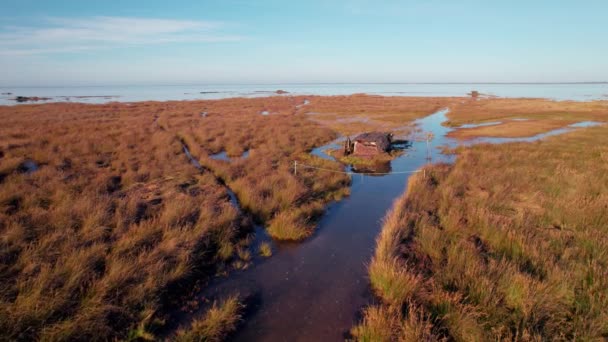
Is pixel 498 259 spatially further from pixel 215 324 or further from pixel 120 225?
pixel 120 225

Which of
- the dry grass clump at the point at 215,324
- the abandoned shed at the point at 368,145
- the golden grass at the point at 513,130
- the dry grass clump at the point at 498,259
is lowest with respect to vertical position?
the dry grass clump at the point at 215,324

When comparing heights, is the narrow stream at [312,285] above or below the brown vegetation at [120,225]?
below

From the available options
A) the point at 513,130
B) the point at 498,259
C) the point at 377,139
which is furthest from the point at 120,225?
the point at 513,130

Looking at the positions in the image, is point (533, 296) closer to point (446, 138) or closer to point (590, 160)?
point (590, 160)

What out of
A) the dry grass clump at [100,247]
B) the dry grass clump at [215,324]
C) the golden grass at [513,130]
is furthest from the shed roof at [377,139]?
the dry grass clump at [215,324]

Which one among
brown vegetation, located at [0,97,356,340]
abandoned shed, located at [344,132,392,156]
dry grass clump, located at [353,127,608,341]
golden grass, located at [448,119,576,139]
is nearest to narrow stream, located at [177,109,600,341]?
dry grass clump, located at [353,127,608,341]

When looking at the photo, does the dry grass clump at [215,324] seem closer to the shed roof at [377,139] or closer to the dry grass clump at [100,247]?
the dry grass clump at [100,247]
